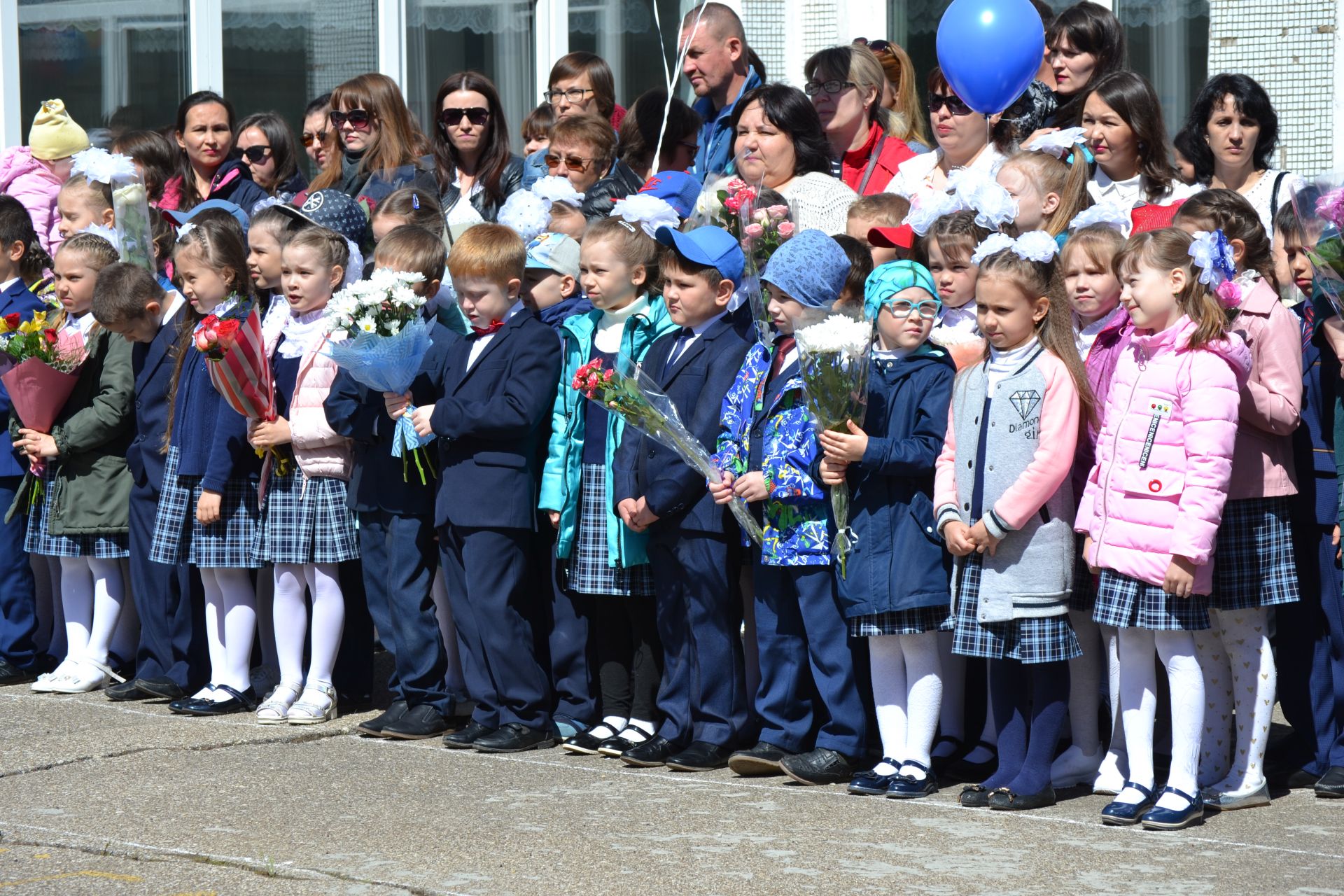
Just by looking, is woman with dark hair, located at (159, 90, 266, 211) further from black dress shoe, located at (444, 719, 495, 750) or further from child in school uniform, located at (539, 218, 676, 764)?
black dress shoe, located at (444, 719, 495, 750)

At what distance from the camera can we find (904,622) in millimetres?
5477

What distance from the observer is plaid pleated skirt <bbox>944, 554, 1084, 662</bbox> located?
17.0 ft

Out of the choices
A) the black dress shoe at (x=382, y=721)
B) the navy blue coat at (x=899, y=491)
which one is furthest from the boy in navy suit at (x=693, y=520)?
the black dress shoe at (x=382, y=721)

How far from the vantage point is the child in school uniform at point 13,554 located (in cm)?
777

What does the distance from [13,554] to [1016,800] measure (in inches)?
190

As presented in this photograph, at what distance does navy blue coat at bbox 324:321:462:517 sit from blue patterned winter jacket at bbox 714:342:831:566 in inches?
49.4

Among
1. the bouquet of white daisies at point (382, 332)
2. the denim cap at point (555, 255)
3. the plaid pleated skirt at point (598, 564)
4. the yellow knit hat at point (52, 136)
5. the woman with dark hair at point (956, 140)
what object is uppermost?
the yellow knit hat at point (52, 136)

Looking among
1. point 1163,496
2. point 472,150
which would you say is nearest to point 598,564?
point 1163,496

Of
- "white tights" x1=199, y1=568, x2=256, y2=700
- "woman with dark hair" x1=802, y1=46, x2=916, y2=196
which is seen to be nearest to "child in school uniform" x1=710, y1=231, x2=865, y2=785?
"woman with dark hair" x1=802, y1=46, x2=916, y2=196

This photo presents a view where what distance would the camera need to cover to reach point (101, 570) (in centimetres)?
759

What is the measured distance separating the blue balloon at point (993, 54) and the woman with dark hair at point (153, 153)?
166 inches

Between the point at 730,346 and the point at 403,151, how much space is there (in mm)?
2952

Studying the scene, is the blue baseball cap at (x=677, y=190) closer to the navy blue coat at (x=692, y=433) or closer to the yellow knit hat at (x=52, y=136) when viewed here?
the navy blue coat at (x=692, y=433)

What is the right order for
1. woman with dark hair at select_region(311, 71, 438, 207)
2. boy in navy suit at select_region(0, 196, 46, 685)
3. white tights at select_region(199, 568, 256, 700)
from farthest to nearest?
woman with dark hair at select_region(311, 71, 438, 207), boy in navy suit at select_region(0, 196, 46, 685), white tights at select_region(199, 568, 256, 700)
